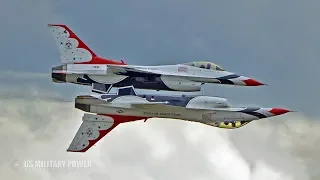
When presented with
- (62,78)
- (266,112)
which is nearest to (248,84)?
(266,112)

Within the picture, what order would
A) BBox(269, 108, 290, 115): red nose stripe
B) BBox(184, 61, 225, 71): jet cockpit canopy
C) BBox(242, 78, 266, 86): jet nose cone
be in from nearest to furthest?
→ BBox(184, 61, 225, 71): jet cockpit canopy
BBox(242, 78, 266, 86): jet nose cone
BBox(269, 108, 290, 115): red nose stripe

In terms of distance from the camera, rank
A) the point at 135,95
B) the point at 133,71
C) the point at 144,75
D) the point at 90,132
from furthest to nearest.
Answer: the point at 90,132 → the point at 144,75 → the point at 133,71 → the point at 135,95

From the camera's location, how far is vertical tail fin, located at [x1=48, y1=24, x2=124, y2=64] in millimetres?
40000

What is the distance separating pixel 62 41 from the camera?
4062 cm

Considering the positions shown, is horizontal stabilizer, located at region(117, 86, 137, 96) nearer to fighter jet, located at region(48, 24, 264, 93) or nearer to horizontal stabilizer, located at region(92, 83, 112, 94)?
fighter jet, located at region(48, 24, 264, 93)

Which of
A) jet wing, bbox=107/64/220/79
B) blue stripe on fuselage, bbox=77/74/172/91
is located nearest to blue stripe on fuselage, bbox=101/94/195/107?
blue stripe on fuselage, bbox=77/74/172/91

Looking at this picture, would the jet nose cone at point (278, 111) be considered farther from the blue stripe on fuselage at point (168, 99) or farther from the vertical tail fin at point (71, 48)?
the vertical tail fin at point (71, 48)

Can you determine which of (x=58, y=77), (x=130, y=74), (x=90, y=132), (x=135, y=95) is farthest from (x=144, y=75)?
(x=58, y=77)

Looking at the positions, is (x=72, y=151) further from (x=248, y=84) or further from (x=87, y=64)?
(x=248, y=84)

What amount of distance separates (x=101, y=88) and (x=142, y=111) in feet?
7.90

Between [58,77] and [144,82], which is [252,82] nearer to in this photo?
[144,82]

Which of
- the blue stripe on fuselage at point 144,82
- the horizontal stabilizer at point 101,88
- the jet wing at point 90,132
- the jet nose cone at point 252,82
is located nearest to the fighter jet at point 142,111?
the jet wing at point 90,132

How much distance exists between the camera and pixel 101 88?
130 ft

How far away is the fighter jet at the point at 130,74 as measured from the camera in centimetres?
3938
